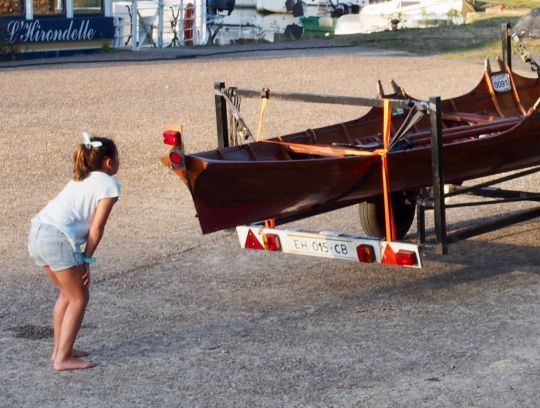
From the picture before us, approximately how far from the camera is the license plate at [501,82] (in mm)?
10406

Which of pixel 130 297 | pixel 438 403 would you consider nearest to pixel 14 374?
pixel 130 297

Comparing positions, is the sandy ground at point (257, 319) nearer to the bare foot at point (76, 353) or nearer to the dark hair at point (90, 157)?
the bare foot at point (76, 353)

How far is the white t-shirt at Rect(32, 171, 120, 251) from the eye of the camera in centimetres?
630

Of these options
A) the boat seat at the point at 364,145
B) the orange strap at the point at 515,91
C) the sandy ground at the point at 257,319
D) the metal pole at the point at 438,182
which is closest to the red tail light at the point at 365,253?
the sandy ground at the point at 257,319

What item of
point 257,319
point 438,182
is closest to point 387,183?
point 438,182

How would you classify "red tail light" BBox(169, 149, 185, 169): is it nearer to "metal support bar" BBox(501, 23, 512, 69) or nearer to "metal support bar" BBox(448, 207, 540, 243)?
"metal support bar" BBox(448, 207, 540, 243)

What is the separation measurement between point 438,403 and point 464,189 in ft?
9.07

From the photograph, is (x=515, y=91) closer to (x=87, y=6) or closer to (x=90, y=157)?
(x=90, y=157)

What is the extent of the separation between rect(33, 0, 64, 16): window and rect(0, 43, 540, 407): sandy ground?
17115 millimetres

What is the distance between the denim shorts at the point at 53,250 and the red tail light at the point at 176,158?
0.88 meters

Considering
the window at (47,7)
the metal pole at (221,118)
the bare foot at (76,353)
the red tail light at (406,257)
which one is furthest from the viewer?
the window at (47,7)

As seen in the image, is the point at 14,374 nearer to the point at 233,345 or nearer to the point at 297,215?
the point at 233,345

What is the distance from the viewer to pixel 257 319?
7305 mm

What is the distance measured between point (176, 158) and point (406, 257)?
1.59 m
